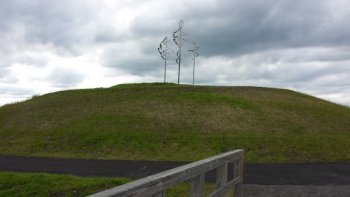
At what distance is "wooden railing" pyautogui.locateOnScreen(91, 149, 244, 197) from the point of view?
3.33m

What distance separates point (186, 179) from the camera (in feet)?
14.9

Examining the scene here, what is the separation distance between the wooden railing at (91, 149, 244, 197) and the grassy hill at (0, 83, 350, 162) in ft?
39.2

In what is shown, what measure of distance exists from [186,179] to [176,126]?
20962 millimetres

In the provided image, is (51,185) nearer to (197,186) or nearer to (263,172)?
(197,186)

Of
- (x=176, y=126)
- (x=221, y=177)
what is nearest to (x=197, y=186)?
(x=221, y=177)

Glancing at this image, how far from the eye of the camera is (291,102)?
1328 inches

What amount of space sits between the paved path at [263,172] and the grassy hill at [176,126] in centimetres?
275

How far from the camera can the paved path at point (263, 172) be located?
415 inches

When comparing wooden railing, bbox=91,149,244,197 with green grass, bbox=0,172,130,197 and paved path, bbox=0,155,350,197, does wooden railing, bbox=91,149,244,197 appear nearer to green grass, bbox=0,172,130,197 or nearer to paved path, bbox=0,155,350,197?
paved path, bbox=0,155,350,197

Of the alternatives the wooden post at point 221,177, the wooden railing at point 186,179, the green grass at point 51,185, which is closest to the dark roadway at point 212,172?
the green grass at point 51,185

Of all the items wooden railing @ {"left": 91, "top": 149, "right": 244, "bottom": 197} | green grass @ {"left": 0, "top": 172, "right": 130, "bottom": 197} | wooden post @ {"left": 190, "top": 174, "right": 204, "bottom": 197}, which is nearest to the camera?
wooden railing @ {"left": 91, "top": 149, "right": 244, "bottom": 197}

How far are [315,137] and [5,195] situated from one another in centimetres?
1970

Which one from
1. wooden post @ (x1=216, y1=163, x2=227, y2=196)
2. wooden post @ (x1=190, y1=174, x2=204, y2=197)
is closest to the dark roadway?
wooden post @ (x1=216, y1=163, x2=227, y2=196)

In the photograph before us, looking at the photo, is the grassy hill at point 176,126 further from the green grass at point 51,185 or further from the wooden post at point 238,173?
the wooden post at point 238,173
